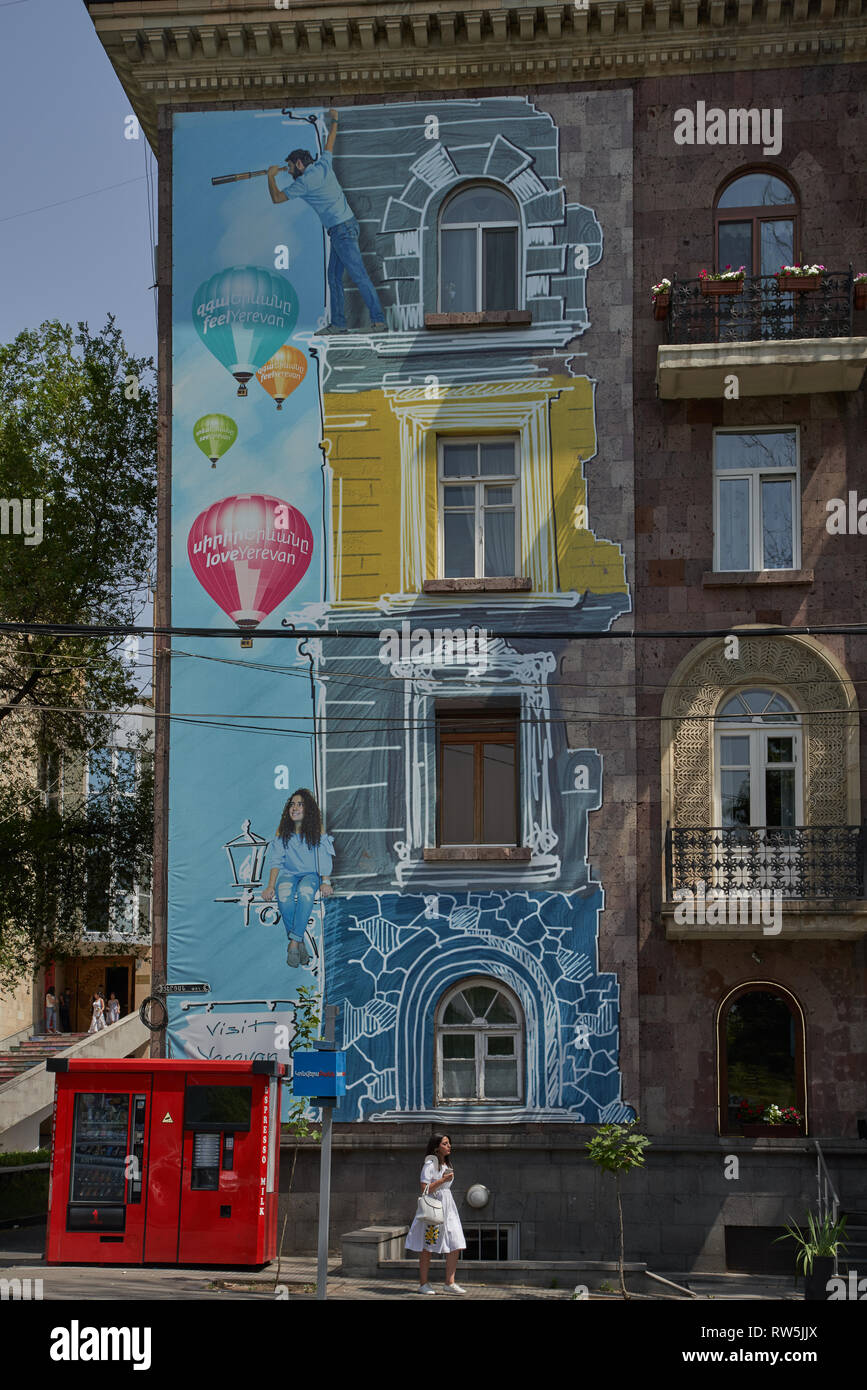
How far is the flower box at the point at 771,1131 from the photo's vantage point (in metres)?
Result: 22.5

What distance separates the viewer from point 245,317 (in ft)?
82.3

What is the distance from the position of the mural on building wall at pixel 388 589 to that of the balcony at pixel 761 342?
60.4 inches

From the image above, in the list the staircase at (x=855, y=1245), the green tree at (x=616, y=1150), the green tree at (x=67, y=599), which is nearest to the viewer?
the green tree at (x=616, y=1150)

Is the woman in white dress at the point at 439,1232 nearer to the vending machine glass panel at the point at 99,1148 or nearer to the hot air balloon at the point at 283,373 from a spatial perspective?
the vending machine glass panel at the point at 99,1148

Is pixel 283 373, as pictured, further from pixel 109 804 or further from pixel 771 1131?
pixel 771 1131

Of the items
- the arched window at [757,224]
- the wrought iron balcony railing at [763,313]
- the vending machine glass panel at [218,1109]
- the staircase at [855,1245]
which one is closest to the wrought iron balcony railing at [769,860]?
the staircase at [855,1245]

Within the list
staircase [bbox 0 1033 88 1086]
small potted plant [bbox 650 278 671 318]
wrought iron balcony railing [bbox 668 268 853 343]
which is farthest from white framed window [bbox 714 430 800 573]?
staircase [bbox 0 1033 88 1086]

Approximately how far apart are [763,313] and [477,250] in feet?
15.2

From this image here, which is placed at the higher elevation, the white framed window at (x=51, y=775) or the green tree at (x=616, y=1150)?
the white framed window at (x=51, y=775)

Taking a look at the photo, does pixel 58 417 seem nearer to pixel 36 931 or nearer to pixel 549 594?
pixel 36 931

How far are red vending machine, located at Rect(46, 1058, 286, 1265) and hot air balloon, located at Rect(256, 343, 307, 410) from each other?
10522 millimetres

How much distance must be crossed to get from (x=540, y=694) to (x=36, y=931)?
1337cm

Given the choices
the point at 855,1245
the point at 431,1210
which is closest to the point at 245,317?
the point at 431,1210
